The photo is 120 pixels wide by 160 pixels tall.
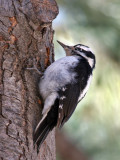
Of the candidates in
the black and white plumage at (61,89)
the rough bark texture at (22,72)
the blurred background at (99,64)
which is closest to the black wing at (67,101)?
the black and white plumage at (61,89)

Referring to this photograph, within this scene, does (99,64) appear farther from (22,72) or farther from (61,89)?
(22,72)

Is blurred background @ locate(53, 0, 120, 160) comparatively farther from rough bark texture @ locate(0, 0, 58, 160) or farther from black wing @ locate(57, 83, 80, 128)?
rough bark texture @ locate(0, 0, 58, 160)

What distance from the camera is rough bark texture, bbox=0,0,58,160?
2949 millimetres

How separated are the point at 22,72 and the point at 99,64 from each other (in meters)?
2.10

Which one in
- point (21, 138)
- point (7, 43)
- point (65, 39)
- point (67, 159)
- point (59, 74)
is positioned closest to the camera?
point (21, 138)

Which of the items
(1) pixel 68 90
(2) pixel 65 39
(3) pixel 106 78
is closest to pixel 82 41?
(2) pixel 65 39

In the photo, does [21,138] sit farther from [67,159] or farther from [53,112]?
[67,159]

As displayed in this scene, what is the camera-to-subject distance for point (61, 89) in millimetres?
3607

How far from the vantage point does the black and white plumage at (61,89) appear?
3.36 metres

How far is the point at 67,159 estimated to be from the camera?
467cm

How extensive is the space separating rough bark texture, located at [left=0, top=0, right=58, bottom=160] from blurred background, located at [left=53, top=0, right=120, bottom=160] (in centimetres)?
161

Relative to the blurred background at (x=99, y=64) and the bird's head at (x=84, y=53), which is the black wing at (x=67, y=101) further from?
the blurred background at (x=99, y=64)

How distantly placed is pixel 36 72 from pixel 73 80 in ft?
1.32

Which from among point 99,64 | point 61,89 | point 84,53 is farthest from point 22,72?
point 99,64
